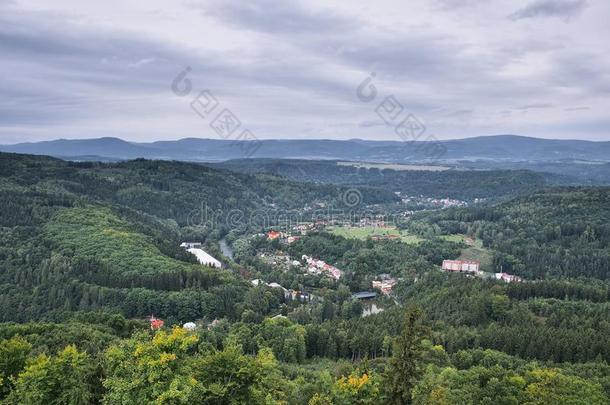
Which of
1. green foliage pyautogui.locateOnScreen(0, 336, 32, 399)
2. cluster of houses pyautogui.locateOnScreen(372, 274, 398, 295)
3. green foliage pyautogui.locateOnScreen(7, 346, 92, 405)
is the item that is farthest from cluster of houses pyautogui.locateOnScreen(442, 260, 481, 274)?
green foliage pyautogui.locateOnScreen(7, 346, 92, 405)

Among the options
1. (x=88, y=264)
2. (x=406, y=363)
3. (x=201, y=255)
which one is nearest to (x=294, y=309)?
(x=88, y=264)

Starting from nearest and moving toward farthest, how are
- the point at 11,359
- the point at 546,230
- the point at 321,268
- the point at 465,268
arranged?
the point at 11,359, the point at 465,268, the point at 321,268, the point at 546,230

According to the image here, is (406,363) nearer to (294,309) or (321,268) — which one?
(294,309)

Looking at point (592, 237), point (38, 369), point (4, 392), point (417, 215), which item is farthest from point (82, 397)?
point (417, 215)

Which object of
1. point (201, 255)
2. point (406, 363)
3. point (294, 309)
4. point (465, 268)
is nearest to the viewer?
point (406, 363)

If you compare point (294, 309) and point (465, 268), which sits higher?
point (465, 268)

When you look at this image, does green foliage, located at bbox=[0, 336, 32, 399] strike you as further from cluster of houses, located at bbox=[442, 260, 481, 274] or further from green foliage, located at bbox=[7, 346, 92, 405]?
cluster of houses, located at bbox=[442, 260, 481, 274]

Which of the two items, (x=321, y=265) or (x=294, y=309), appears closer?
(x=294, y=309)
